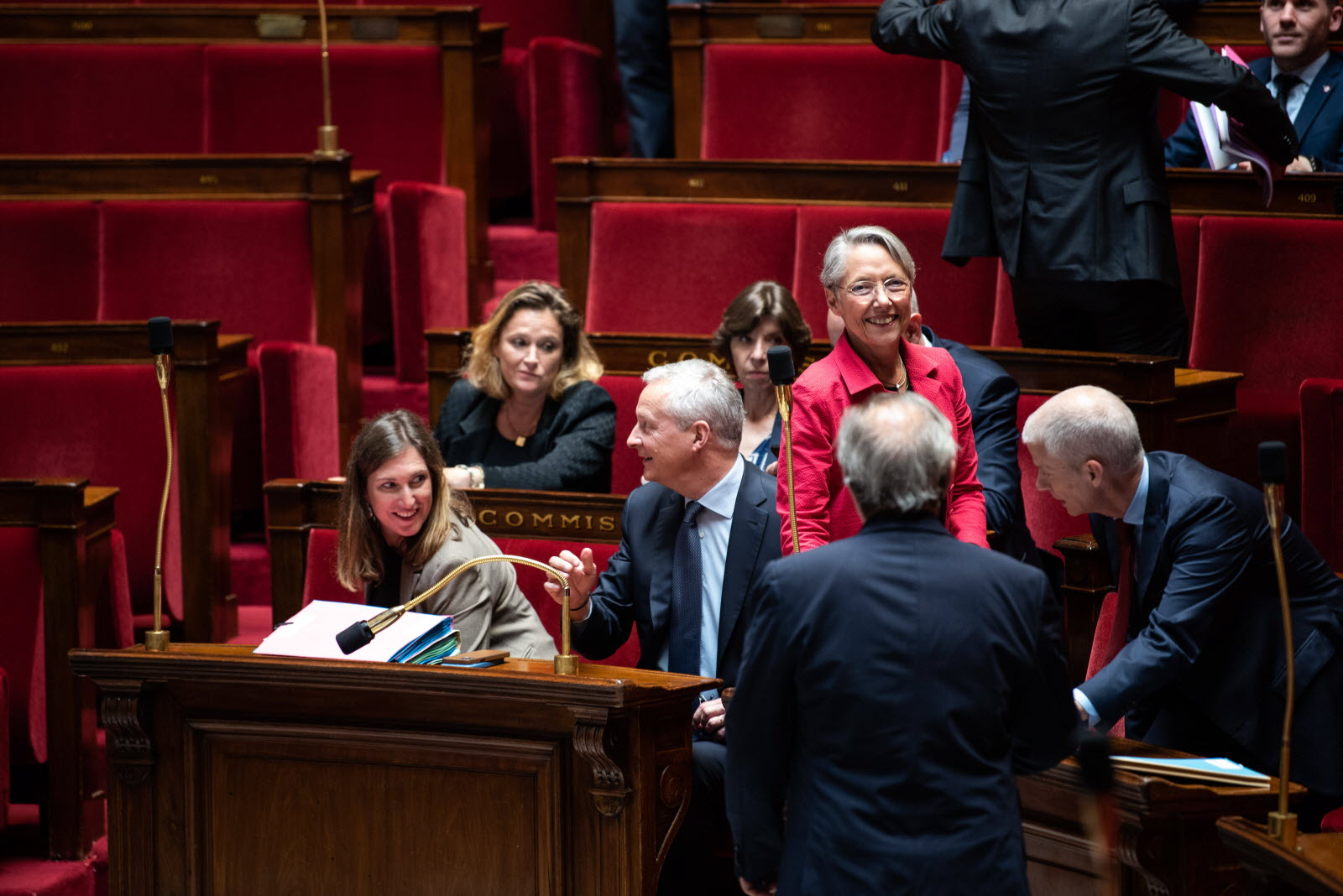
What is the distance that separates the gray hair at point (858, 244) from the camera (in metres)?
1.19

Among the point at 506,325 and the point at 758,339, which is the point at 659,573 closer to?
the point at 758,339

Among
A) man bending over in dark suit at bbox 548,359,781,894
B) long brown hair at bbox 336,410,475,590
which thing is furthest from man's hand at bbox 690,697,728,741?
long brown hair at bbox 336,410,475,590

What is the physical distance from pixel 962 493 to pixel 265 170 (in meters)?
1.12

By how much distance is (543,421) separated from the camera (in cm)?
167

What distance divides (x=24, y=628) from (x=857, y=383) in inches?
30.7

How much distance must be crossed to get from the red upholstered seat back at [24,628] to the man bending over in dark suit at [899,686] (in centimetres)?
84

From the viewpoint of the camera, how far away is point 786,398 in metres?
1.07

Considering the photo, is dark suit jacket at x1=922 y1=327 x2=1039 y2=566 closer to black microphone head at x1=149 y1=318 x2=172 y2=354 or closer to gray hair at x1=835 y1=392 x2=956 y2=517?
gray hair at x1=835 y1=392 x2=956 y2=517

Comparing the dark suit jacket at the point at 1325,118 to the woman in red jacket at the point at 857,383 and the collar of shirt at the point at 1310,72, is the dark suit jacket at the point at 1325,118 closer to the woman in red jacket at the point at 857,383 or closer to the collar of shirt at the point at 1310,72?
the collar of shirt at the point at 1310,72

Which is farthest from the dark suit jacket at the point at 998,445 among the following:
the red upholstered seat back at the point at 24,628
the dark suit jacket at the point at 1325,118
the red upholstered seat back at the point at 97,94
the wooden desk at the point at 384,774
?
the red upholstered seat back at the point at 97,94

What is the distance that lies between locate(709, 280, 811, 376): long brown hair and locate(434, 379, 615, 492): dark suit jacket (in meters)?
0.16

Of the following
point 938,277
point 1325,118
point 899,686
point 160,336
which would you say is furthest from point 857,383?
point 1325,118

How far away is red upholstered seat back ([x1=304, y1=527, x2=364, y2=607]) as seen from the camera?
1.49 m

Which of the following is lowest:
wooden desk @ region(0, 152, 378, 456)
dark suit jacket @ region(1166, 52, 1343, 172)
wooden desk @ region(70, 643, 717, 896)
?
wooden desk @ region(70, 643, 717, 896)
